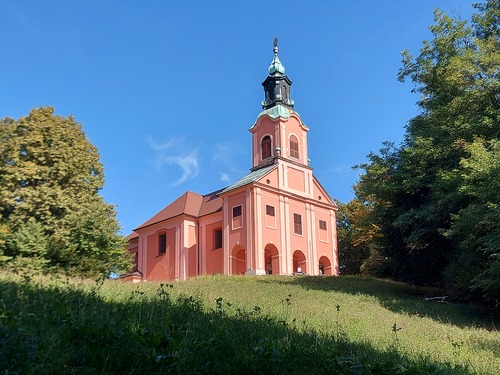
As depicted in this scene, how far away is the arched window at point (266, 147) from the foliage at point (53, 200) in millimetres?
18504

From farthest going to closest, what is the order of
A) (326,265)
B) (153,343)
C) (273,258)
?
(326,265) < (273,258) < (153,343)

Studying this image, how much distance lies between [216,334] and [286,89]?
39307 mm

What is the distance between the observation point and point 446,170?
20.0 meters

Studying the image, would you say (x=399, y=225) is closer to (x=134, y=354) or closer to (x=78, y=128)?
(x=78, y=128)

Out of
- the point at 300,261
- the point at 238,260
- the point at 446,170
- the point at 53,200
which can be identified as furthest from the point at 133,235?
the point at 446,170

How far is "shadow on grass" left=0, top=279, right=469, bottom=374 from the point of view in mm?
5180

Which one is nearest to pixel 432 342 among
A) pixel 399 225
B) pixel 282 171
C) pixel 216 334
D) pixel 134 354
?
pixel 216 334

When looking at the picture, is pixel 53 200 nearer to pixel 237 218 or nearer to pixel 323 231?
pixel 237 218

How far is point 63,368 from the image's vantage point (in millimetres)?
4938

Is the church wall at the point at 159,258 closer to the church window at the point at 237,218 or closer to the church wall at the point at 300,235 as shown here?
the church window at the point at 237,218

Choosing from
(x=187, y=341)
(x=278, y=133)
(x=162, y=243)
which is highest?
(x=278, y=133)

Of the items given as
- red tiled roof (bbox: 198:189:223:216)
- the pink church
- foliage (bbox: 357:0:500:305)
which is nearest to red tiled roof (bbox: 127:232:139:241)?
the pink church

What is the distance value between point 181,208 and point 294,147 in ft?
34.5

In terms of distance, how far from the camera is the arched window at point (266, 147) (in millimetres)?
40906
